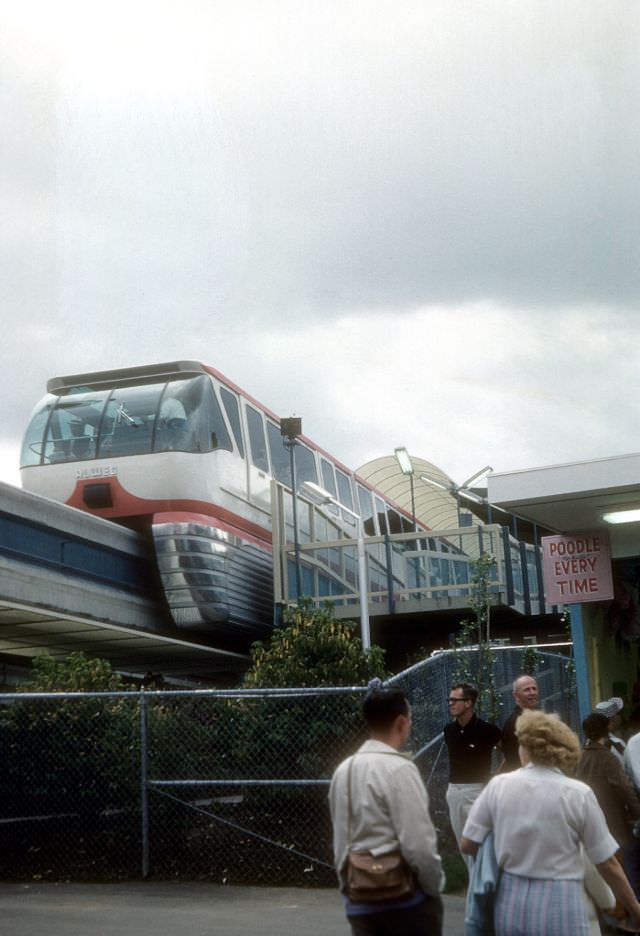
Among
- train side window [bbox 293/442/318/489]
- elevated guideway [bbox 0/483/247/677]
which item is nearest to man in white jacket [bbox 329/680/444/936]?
elevated guideway [bbox 0/483/247/677]

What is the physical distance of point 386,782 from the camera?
4.20 m

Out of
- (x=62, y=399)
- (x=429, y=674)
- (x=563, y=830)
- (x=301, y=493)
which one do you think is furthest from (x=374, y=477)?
(x=563, y=830)

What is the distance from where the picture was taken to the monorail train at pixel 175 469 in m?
20.6

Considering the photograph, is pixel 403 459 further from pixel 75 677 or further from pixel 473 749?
pixel 473 749

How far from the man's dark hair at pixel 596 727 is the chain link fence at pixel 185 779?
299cm

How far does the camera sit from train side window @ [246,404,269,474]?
74.8 ft

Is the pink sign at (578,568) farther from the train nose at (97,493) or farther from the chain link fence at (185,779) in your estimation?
the train nose at (97,493)

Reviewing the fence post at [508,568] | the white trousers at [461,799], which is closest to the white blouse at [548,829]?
the white trousers at [461,799]

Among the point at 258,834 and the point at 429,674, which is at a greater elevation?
the point at 429,674

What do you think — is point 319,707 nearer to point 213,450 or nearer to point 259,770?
point 259,770

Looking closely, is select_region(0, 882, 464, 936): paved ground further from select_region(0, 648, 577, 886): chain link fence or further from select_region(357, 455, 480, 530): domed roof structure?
select_region(357, 455, 480, 530): domed roof structure

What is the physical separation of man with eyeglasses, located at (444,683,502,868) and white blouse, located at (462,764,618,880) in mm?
4167

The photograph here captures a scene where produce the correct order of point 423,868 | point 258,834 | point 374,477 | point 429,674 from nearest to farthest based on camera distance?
point 423,868 → point 258,834 → point 429,674 → point 374,477

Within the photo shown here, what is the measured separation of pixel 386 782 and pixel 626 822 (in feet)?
12.8
